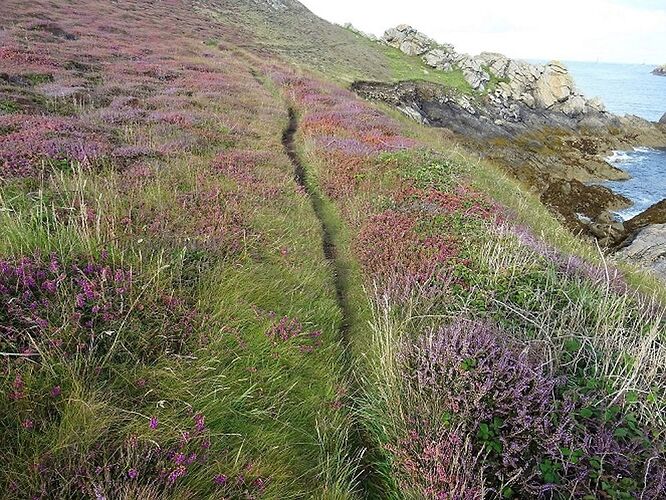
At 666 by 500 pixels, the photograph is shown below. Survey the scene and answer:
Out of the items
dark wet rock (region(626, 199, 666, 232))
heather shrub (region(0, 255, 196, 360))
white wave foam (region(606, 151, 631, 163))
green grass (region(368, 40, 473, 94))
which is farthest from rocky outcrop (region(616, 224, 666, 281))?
green grass (region(368, 40, 473, 94))

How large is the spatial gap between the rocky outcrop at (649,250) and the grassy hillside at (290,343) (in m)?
4.57

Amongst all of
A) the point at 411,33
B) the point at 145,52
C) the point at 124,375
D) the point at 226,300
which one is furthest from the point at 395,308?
the point at 411,33

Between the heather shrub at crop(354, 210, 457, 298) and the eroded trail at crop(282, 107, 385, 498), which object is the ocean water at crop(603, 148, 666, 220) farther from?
the heather shrub at crop(354, 210, 457, 298)

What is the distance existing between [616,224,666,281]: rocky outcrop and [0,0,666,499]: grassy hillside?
4565mm

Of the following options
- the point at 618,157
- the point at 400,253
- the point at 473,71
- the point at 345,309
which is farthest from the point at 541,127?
the point at 345,309

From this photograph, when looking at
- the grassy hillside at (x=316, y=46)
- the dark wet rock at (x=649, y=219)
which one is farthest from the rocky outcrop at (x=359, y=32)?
the dark wet rock at (x=649, y=219)

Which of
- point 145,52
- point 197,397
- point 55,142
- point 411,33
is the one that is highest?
point 411,33

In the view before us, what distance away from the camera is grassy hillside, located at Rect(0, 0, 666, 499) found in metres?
3.44

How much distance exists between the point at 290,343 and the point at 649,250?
624 inches

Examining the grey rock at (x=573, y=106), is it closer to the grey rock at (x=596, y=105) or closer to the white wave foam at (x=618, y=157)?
the grey rock at (x=596, y=105)

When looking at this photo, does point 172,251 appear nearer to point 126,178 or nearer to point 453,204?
point 126,178

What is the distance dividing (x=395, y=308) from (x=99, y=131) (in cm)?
942

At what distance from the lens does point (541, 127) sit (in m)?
39.8

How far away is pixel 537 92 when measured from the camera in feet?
148
